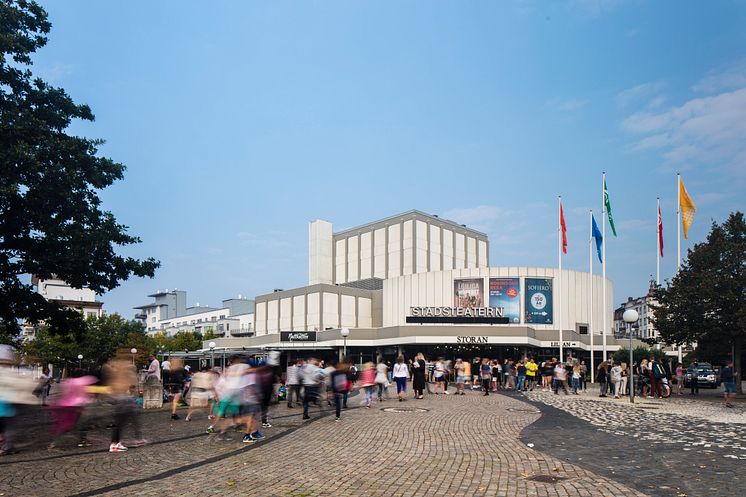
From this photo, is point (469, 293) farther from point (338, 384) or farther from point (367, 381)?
point (338, 384)

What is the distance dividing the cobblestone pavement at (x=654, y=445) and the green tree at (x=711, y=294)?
9967mm

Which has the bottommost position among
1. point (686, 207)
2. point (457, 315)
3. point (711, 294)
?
point (457, 315)

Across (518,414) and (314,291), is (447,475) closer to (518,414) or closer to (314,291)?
(518,414)

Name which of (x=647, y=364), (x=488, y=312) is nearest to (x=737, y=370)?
(x=647, y=364)

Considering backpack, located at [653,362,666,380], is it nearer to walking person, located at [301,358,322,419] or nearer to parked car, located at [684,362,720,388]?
parked car, located at [684,362,720,388]

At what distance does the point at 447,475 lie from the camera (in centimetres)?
955

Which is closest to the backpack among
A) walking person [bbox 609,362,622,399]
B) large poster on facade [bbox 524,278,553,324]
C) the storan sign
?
walking person [bbox 609,362,622,399]

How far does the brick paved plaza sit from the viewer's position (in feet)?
28.3

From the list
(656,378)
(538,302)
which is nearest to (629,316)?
(656,378)

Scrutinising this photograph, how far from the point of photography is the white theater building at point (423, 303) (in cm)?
6938

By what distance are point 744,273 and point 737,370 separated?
481cm

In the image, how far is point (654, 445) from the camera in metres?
12.7

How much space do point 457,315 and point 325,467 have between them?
209ft

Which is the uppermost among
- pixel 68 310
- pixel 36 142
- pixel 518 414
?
pixel 36 142
